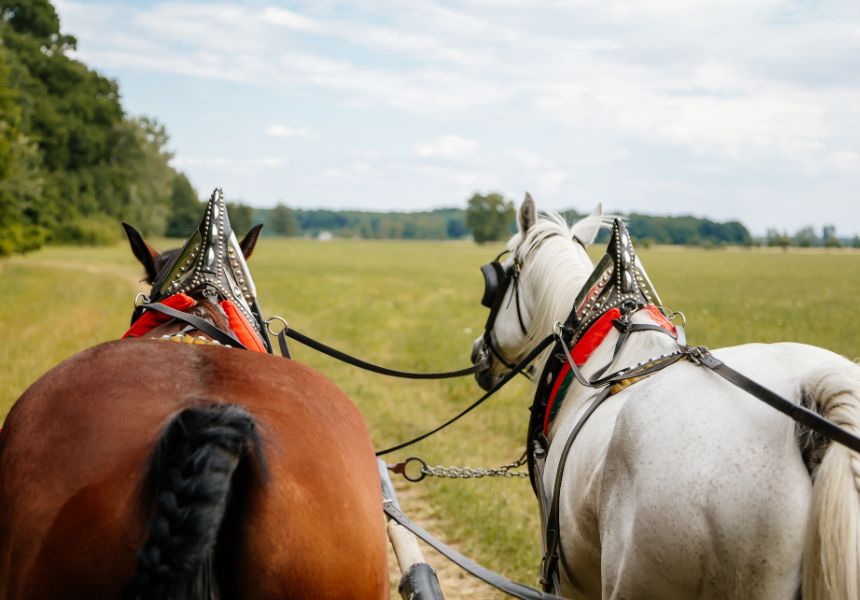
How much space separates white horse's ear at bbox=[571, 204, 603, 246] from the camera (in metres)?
4.48

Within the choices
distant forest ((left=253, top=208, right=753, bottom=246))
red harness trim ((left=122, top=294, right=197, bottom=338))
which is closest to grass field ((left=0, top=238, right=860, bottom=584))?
red harness trim ((left=122, top=294, right=197, bottom=338))

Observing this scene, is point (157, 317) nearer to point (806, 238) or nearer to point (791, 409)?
point (791, 409)

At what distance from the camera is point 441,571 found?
557 centimetres

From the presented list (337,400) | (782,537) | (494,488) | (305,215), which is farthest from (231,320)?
(305,215)

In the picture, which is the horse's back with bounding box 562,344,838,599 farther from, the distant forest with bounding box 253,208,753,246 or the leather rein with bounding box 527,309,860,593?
the distant forest with bounding box 253,208,753,246

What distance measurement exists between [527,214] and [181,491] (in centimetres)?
324

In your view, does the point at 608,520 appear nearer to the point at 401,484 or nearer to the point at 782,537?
the point at 782,537

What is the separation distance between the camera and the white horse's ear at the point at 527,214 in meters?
4.46

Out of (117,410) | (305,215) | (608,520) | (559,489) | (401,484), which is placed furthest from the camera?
(305,215)

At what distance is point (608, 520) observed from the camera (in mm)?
2420

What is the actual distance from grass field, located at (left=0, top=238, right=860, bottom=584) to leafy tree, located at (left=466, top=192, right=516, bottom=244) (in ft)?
158

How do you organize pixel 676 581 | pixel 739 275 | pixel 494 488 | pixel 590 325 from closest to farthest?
pixel 676 581 → pixel 590 325 → pixel 494 488 → pixel 739 275

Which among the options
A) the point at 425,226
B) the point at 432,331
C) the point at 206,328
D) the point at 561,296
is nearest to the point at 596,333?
the point at 561,296

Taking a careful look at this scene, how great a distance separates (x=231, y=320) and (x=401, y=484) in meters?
4.95
